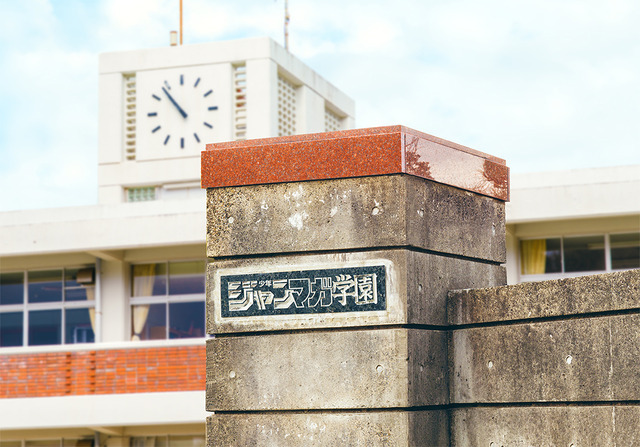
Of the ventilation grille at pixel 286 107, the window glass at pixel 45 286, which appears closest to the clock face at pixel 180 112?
the ventilation grille at pixel 286 107

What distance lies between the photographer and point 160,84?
883 inches

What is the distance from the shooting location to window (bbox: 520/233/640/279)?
15.7m

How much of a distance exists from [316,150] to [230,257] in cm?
72

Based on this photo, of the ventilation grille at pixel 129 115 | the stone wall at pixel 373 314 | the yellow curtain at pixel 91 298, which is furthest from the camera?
the ventilation grille at pixel 129 115

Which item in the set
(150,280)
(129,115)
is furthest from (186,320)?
(129,115)

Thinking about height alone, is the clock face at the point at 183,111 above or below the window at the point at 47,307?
above

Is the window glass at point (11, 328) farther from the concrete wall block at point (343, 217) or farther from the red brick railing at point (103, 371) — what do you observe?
the concrete wall block at point (343, 217)

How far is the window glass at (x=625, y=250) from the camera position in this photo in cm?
1569

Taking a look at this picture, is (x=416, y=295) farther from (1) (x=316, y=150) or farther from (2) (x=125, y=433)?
(2) (x=125, y=433)

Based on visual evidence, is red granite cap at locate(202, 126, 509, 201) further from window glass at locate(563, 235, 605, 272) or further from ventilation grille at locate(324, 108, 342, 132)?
ventilation grille at locate(324, 108, 342, 132)

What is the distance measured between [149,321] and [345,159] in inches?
503

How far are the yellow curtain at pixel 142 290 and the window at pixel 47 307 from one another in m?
0.72

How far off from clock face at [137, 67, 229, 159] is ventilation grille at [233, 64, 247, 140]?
0.23 metres

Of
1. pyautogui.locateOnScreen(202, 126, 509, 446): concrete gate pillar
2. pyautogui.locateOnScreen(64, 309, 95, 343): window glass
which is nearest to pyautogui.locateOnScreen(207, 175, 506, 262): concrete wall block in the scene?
pyautogui.locateOnScreen(202, 126, 509, 446): concrete gate pillar
